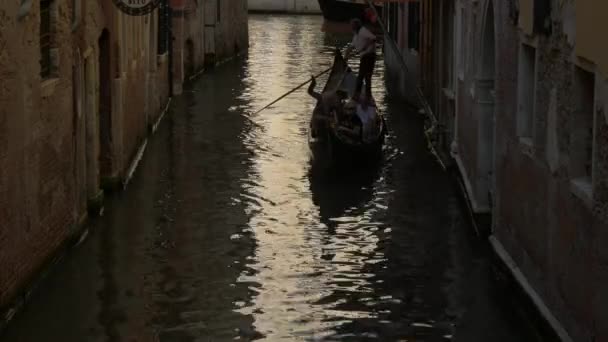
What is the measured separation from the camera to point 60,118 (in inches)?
494

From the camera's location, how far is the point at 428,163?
18.5 metres

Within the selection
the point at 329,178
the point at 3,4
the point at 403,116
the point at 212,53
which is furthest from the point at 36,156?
the point at 212,53

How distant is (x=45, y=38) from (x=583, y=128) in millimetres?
4971

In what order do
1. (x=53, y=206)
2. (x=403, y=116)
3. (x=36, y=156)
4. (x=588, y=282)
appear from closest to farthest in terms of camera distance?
(x=588, y=282), (x=36, y=156), (x=53, y=206), (x=403, y=116)

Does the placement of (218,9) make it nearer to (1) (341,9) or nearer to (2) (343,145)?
(1) (341,9)

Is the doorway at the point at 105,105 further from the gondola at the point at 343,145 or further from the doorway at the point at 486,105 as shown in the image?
the doorway at the point at 486,105

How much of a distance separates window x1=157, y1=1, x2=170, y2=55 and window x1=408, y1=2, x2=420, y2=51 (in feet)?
13.3

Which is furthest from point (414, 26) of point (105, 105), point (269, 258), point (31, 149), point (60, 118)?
point (31, 149)

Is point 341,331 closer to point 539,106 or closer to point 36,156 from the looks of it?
point 539,106

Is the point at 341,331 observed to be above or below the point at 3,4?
below

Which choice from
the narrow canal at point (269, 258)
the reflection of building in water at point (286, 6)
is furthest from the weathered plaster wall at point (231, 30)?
the reflection of building in water at point (286, 6)

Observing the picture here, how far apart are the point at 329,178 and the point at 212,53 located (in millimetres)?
14651

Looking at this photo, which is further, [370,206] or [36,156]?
[370,206]

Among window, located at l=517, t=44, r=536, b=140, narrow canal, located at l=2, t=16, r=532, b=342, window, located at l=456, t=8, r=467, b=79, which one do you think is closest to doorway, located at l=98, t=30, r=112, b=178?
narrow canal, located at l=2, t=16, r=532, b=342
